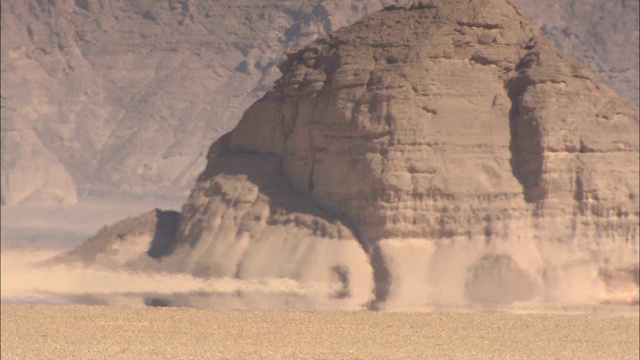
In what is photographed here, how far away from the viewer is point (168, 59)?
108500 millimetres

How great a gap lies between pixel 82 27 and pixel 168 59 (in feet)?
87.2

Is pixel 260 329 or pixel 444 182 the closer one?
pixel 260 329

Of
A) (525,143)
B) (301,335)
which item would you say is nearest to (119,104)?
(525,143)

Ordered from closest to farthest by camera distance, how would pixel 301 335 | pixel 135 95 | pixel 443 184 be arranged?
pixel 301 335
pixel 443 184
pixel 135 95

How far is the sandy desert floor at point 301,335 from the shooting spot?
120 feet

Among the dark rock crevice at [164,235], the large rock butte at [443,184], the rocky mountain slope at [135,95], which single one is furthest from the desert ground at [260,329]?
the rocky mountain slope at [135,95]

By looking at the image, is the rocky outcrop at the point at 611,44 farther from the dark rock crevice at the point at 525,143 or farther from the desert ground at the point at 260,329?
the desert ground at the point at 260,329

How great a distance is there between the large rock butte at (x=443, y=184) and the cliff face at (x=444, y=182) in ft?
0.14

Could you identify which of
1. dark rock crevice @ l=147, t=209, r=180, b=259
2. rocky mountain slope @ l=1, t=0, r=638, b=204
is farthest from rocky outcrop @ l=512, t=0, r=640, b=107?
dark rock crevice @ l=147, t=209, r=180, b=259

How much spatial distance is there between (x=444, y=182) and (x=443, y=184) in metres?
0.06

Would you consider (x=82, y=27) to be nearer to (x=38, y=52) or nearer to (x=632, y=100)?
(x=38, y=52)

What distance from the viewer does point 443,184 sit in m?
45.1

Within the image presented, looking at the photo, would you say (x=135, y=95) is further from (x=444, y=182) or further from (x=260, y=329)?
(x=260, y=329)

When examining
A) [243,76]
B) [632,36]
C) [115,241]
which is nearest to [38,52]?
[243,76]
